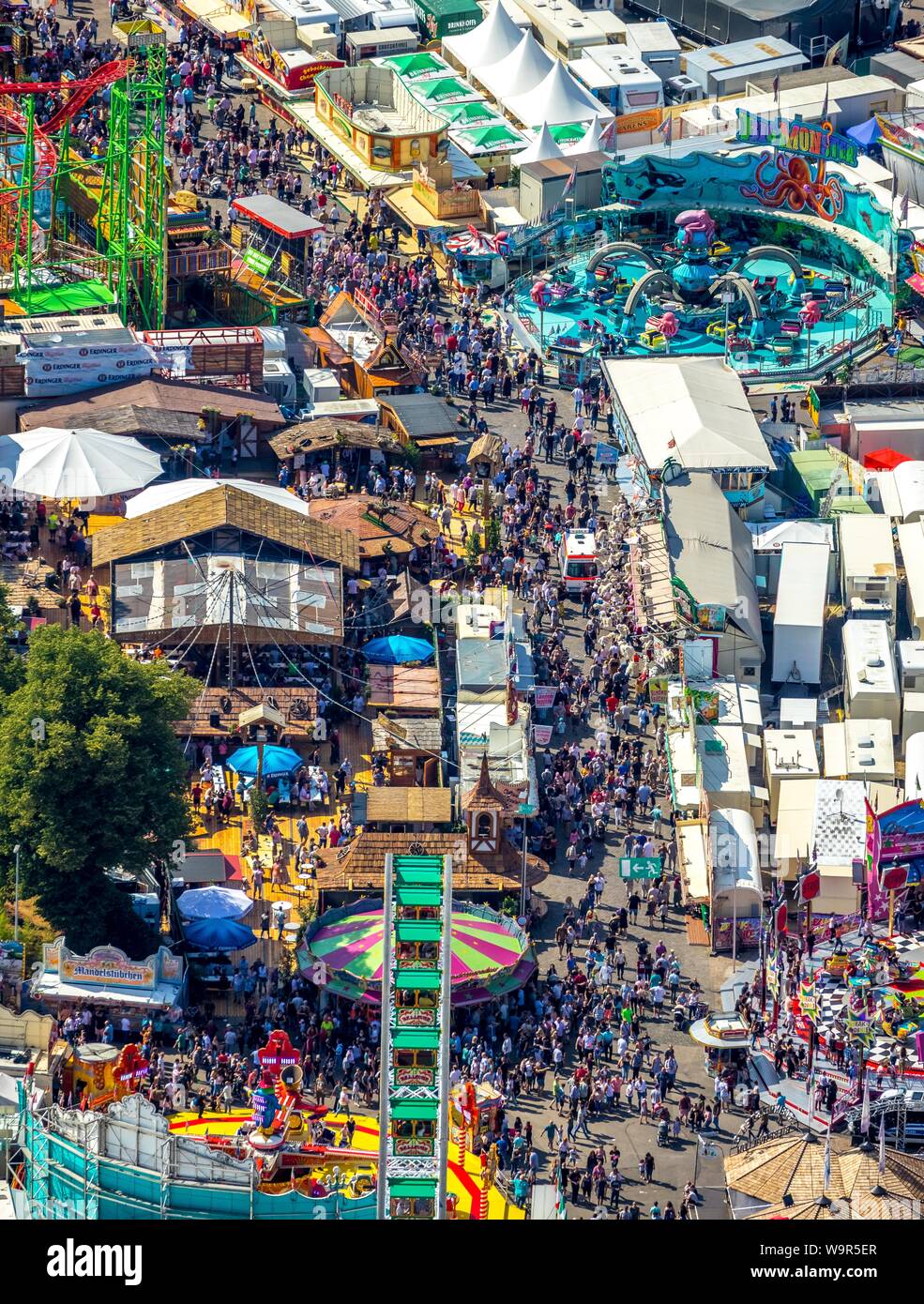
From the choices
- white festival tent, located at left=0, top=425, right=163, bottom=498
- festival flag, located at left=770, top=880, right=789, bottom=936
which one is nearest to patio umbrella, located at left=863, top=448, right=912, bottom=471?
white festival tent, located at left=0, top=425, right=163, bottom=498

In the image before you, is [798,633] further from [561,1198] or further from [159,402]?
[561,1198]

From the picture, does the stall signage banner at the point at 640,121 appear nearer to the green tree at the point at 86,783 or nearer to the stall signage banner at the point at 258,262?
the stall signage banner at the point at 258,262

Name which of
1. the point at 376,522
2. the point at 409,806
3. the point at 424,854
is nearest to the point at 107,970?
the point at 424,854

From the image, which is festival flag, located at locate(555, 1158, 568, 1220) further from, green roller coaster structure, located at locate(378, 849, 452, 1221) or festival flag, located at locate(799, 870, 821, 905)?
festival flag, located at locate(799, 870, 821, 905)

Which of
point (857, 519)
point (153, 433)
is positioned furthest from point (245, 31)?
point (857, 519)

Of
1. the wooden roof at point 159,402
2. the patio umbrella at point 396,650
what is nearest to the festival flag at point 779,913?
the patio umbrella at point 396,650

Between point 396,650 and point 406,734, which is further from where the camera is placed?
point 396,650

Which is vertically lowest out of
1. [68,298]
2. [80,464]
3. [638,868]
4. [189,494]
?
[638,868]
